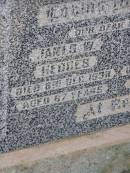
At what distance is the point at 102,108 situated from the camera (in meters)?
3.27

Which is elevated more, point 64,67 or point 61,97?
point 64,67

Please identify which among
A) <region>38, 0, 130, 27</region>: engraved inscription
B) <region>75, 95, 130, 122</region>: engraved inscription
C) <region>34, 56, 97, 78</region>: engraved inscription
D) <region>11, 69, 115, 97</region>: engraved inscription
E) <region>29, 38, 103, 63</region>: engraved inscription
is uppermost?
<region>38, 0, 130, 27</region>: engraved inscription

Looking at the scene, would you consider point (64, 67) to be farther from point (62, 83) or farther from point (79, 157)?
point (79, 157)

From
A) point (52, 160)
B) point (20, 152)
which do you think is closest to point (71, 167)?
point (52, 160)

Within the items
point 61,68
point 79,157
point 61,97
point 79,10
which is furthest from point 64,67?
point 79,157

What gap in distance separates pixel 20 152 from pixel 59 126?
0.30m

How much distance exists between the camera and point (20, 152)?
3150 mm

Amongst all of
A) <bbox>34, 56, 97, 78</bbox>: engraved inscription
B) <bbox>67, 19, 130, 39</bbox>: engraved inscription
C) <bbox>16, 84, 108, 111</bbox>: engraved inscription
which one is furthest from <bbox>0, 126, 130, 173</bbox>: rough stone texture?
<bbox>67, 19, 130, 39</bbox>: engraved inscription

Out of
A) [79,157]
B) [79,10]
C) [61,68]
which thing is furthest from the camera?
[79,157]

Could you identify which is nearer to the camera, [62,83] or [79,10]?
[79,10]

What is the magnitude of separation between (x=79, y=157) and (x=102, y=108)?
35 cm

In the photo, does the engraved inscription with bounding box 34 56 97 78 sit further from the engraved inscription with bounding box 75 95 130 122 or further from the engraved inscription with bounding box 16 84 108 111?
the engraved inscription with bounding box 75 95 130 122

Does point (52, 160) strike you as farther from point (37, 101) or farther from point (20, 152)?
point (37, 101)

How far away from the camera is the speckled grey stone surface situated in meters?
2.80
